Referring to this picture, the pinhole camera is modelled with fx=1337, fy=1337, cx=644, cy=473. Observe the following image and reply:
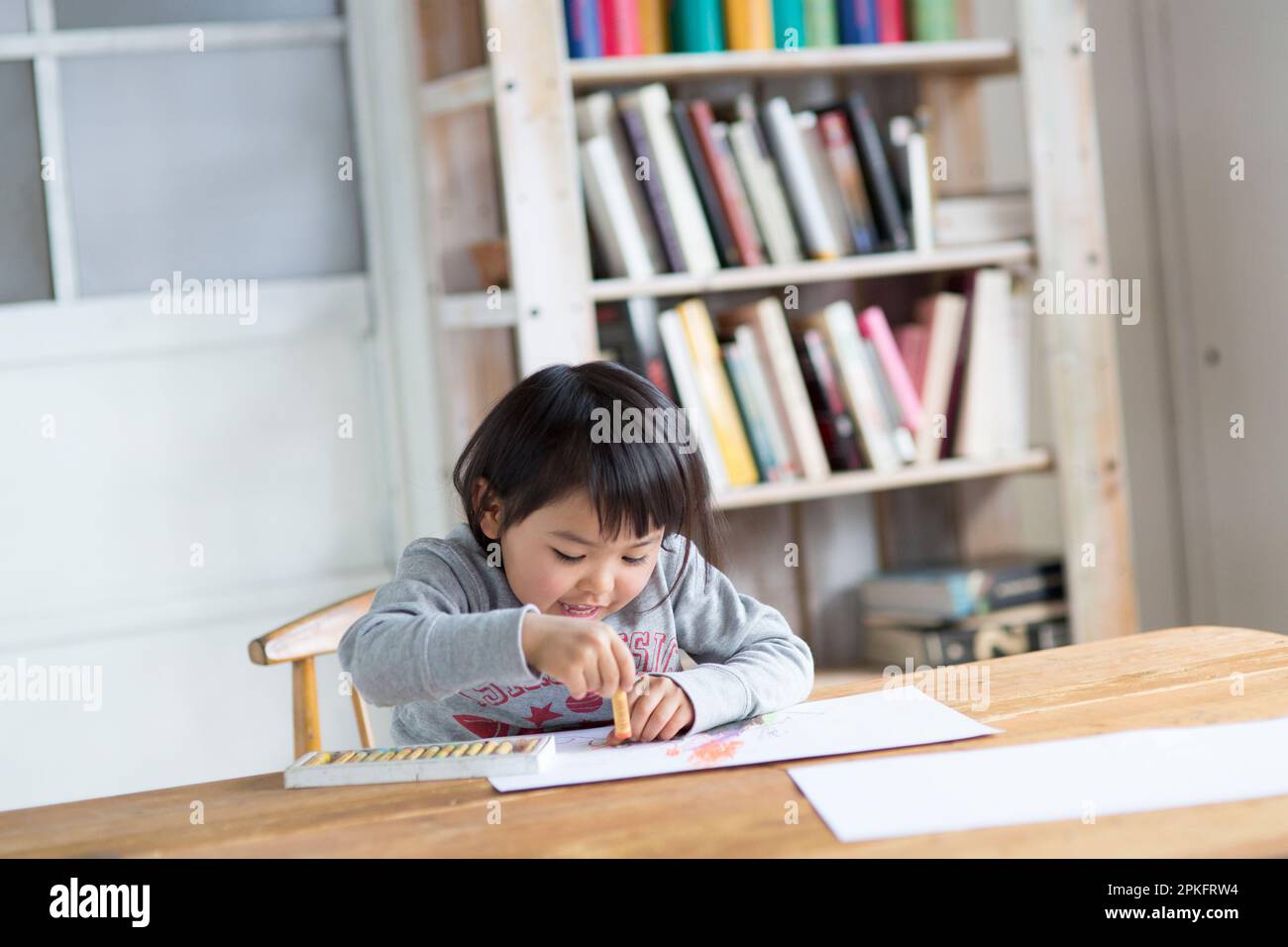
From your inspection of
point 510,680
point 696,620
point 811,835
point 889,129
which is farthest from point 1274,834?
point 889,129

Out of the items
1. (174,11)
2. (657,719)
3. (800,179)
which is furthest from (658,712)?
(174,11)

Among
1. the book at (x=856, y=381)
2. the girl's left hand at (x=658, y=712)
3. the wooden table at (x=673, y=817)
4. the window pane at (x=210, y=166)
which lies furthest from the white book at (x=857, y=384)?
the girl's left hand at (x=658, y=712)

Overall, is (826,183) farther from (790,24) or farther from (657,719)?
(657,719)

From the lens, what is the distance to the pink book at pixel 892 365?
226cm

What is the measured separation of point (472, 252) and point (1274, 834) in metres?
1.66

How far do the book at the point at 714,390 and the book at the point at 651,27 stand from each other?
0.43 m

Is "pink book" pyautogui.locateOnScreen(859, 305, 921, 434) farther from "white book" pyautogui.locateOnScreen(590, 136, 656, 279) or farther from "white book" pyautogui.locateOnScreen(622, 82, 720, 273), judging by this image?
"white book" pyautogui.locateOnScreen(590, 136, 656, 279)

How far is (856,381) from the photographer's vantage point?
223cm

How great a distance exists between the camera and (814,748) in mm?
1014

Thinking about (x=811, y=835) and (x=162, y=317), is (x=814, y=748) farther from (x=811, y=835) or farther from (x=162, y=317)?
(x=162, y=317)

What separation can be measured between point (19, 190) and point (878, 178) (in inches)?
55.4

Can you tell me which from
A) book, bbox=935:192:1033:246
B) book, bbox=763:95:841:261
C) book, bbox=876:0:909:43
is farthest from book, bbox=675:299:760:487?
book, bbox=876:0:909:43

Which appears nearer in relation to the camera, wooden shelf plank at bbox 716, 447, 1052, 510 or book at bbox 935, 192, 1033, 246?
wooden shelf plank at bbox 716, 447, 1052, 510

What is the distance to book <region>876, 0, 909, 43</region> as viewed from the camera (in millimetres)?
2289
